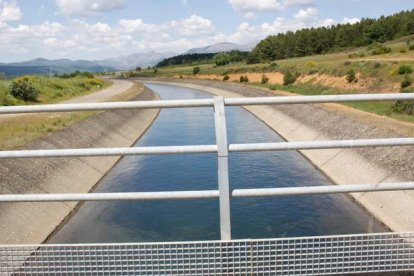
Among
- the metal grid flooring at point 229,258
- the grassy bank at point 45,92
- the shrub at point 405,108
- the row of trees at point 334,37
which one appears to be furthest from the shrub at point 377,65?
the row of trees at point 334,37

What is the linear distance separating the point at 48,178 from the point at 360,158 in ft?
46.8

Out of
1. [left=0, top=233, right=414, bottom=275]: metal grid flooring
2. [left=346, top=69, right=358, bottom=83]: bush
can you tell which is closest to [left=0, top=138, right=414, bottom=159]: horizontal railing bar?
[left=0, top=233, right=414, bottom=275]: metal grid flooring

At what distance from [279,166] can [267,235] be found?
9.49 meters

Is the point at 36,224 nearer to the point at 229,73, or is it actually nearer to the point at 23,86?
the point at 23,86

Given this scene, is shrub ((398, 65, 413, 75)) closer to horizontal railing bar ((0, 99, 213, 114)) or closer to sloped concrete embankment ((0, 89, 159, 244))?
sloped concrete embankment ((0, 89, 159, 244))

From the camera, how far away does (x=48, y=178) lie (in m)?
17.7

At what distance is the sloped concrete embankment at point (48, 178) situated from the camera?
13180 millimetres

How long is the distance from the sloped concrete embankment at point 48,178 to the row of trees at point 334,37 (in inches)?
3973

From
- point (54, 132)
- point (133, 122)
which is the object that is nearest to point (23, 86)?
point (133, 122)

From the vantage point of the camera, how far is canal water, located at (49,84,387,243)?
15000 millimetres

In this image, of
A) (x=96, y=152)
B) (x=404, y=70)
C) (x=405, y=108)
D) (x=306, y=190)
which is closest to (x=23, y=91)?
(x=405, y=108)

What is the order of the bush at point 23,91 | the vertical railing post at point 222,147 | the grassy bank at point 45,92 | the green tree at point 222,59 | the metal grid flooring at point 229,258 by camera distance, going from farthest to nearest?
the green tree at point 222,59, the bush at point 23,91, the grassy bank at point 45,92, the metal grid flooring at point 229,258, the vertical railing post at point 222,147

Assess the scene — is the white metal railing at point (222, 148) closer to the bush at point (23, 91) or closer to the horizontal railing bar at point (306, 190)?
the horizontal railing bar at point (306, 190)

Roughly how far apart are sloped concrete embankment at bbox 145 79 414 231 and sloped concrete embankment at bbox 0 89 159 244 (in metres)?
11.2
